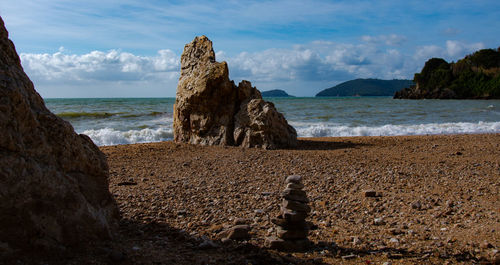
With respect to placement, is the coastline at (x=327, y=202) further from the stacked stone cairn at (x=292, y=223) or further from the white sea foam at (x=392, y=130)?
the white sea foam at (x=392, y=130)

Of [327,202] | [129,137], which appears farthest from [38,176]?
[129,137]

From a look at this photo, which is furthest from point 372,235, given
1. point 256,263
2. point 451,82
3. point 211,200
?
point 451,82

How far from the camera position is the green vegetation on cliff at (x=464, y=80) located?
245 ft

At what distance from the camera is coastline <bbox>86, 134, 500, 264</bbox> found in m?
3.96

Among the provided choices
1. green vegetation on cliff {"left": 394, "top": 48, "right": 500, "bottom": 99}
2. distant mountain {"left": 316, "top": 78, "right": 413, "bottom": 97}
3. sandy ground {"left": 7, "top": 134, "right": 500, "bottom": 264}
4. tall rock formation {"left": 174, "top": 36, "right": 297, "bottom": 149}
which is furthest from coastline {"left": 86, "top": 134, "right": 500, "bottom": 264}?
distant mountain {"left": 316, "top": 78, "right": 413, "bottom": 97}

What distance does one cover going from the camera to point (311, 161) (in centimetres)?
935

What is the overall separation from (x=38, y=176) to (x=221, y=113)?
964 cm

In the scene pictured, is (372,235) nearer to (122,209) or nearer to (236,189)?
(236,189)

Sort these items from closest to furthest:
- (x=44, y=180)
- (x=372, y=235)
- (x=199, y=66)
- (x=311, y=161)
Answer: (x=44, y=180) < (x=372, y=235) < (x=311, y=161) < (x=199, y=66)

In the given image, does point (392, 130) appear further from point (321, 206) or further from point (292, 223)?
point (292, 223)

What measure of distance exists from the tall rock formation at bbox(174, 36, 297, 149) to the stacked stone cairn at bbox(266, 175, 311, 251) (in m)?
7.39

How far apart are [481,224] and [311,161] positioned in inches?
195

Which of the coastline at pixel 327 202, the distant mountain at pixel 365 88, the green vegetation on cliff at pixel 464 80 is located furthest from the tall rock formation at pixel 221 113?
the distant mountain at pixel 365 88

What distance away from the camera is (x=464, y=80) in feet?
261
